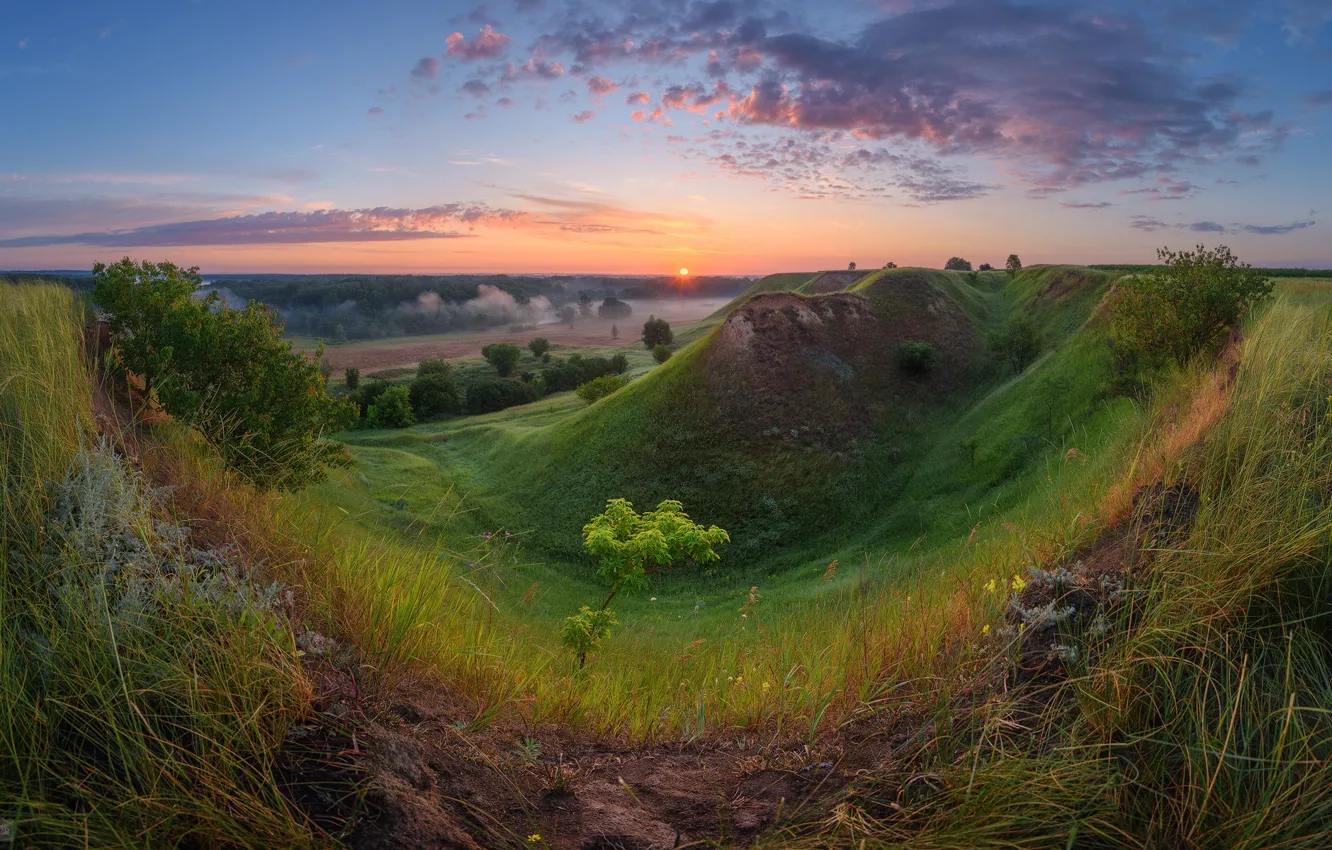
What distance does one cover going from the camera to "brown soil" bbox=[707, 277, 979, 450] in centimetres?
3594

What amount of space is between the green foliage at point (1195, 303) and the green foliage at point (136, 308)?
2798cm

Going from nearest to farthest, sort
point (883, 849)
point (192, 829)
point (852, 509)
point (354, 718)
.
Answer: point (192, 829)
point (883, 849)
point (354, 718)
point (852, 509)

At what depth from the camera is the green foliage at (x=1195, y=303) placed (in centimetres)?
2030

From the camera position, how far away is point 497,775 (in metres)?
3.78

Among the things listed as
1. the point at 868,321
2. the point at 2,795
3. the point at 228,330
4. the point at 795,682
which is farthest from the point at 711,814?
the point at 868,321

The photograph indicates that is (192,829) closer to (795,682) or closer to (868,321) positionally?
(795,682)

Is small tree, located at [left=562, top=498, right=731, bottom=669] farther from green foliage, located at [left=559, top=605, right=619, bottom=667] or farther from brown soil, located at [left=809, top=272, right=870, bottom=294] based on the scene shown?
brown soil, located at [left=809, top=272, right=870, bottom=294]

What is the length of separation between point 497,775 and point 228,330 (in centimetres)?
1552

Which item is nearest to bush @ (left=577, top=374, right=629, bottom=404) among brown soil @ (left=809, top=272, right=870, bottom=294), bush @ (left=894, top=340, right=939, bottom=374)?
bush @ (left=894, top=340, right=939, bottom=374)

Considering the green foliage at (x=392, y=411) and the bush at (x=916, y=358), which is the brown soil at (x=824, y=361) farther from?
the green foliage at (x=392, y=411)

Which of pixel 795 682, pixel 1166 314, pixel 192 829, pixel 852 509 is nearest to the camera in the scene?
pixel 192 829

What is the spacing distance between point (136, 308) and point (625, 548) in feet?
40.4

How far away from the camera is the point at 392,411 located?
63.6 meters

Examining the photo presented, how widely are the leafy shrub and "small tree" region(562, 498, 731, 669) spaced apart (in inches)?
2749
